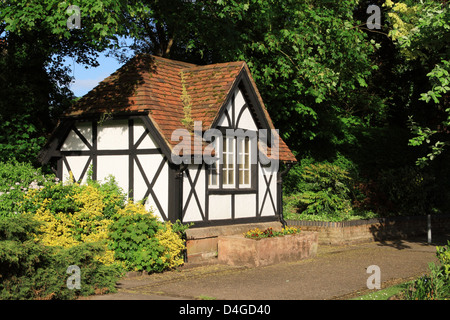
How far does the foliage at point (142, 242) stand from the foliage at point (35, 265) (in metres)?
2.47

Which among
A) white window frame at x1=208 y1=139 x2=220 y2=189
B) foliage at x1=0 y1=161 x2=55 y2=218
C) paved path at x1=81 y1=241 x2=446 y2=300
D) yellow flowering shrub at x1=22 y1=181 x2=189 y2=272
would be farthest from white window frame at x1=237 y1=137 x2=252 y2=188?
foliage at x1=0 y1=161 x2=55 y2=218

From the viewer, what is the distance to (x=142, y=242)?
13.4 metres

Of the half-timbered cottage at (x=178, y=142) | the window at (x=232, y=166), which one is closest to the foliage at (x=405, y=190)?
the half-timbered cottage at (x=178, y=142)

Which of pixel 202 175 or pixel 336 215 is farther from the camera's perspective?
pixel 336 215

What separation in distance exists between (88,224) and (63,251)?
3750mm

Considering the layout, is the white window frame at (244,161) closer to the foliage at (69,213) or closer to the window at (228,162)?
the window at (228,162)

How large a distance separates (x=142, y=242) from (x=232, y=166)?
15.3 ft

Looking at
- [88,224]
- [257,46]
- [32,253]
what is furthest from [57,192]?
[257,46]

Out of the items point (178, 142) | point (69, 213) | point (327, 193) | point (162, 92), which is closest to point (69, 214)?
point (69, 213)

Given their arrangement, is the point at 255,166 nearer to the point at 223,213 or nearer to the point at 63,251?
→ the point at 223,213

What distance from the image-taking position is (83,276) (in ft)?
34.3

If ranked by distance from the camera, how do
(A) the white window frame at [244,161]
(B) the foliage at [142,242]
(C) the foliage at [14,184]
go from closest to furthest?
(B) the foliage at [142,242], (C) the foliage at [14,184], (A) the white window frame at [244,161]

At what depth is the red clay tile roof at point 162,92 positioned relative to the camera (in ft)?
51.8

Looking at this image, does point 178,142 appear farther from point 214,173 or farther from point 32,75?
point 32,75
